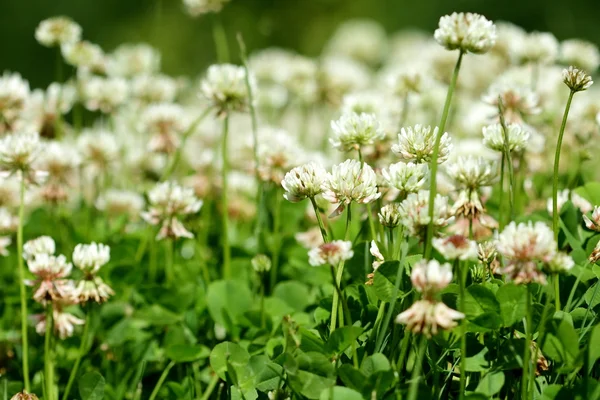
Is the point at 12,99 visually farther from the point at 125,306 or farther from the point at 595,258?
the point at 595,258

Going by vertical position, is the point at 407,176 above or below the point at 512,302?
above

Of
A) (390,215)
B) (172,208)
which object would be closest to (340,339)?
(390,215)

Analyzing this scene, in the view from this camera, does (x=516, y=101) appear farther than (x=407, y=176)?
Yes

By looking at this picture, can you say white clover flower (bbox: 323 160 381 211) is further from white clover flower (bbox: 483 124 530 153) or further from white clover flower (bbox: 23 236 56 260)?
white clover flower (bbox: 23 236 56 260)

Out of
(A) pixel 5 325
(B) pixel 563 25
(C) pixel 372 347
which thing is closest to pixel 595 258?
(C) pixel 372 347

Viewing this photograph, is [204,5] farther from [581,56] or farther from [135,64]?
[581,56]

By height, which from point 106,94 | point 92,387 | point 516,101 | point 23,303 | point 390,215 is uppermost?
point 106,94
